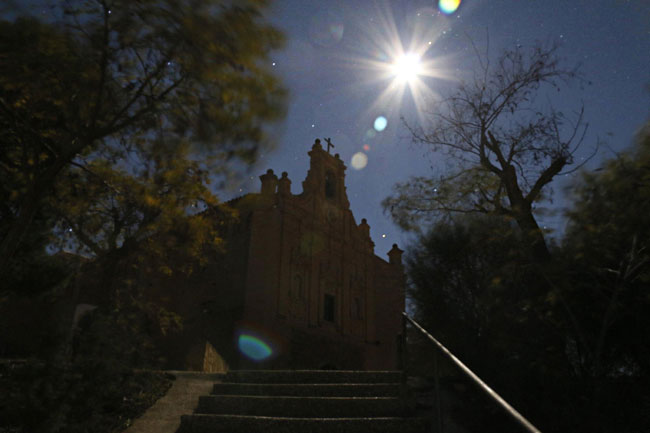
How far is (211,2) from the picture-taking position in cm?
528

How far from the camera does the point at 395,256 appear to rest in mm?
21938

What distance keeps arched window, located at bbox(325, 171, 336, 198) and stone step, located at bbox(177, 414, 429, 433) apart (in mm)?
15152

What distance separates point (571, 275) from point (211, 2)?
265 inches

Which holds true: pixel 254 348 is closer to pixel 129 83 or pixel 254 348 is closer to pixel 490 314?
pixel 490 314

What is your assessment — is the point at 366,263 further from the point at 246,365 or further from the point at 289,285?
the point at 246,365

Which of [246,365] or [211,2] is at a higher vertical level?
[211,2]

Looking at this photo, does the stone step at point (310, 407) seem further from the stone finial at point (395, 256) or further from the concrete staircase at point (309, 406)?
the stone finial at point (395, 256)

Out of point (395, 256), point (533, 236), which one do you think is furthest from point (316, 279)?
point (533, 236)

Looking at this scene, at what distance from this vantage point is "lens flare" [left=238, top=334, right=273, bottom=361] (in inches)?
552

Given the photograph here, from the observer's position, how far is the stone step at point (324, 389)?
5695mm

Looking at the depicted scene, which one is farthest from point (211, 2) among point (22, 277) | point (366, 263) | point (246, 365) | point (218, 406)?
point (366, 263)

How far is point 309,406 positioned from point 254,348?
30.7 feet

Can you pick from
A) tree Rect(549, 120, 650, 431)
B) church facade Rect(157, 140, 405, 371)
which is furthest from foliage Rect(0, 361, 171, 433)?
church facade Rect(157, 140, 405, 371)

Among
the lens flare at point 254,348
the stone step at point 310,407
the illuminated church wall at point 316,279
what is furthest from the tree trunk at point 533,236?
the lens flare at point 254,348
